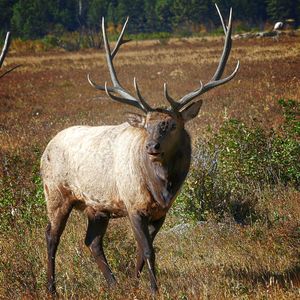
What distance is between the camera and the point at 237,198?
27.0 feet

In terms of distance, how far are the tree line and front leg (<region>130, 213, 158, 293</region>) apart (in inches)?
2684

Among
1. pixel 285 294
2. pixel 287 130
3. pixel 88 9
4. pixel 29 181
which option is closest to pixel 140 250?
pixel 285 294

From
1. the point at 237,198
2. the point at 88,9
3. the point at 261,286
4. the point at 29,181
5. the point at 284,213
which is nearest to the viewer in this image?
the point at 261,286

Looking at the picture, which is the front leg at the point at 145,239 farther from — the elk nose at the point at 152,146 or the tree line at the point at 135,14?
the tree line at the point at 135,14

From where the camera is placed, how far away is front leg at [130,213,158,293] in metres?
5.76

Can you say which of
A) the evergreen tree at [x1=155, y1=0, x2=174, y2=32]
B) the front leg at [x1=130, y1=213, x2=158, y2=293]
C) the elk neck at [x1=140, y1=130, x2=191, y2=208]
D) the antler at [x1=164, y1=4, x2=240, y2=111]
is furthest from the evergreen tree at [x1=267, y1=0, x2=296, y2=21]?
the front leg at [x1=130, y1=213, x2=158, y2=293]

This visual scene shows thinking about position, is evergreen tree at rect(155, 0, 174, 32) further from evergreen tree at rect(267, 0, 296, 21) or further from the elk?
the elk

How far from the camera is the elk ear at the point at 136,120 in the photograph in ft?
20.1

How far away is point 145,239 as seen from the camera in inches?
229

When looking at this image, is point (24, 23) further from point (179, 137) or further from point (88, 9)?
point (179, 137)

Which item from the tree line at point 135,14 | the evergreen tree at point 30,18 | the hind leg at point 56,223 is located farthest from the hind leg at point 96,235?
the evergreen tree at point 30,18

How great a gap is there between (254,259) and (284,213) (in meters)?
1.49

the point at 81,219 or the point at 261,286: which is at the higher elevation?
the point at 261,286

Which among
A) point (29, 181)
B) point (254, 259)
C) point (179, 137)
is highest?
point (179, 137)
